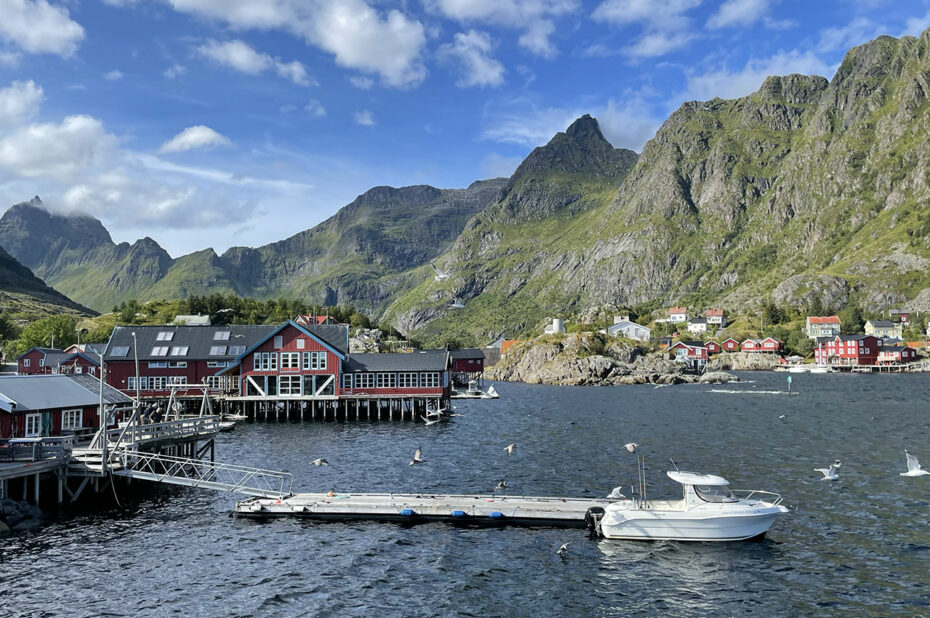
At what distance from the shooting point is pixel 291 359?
286ft

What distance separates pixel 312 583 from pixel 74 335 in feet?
516

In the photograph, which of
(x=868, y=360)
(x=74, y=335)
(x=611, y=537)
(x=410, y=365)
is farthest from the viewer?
(x=868, y=360)

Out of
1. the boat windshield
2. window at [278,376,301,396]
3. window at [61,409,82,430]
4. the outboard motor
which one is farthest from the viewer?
window at [278,376,301,396]

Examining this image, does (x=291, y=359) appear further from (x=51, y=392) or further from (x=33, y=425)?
(x=33, y=425)

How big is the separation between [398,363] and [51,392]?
151 feet

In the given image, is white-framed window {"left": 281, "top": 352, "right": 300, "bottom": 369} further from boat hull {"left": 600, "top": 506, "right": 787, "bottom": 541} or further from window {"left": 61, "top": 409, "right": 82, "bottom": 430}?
boat hull {"left": 600, "top": 506, "right": 787, "bottom": 541}

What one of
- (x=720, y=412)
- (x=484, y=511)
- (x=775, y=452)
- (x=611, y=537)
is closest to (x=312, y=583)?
(x=484, y=511)

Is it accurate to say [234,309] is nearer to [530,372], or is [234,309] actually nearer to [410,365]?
[530,372]

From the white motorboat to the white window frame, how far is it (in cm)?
3788

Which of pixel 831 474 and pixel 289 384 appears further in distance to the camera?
pixel 289 384

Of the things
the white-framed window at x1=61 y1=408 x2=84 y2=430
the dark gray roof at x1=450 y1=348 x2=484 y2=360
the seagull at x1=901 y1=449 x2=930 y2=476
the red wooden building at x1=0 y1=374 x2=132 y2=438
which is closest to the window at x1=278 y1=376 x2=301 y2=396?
the red wooden building at x1=0 y1=374 x2=132 y2=438

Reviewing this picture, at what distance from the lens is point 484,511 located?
36000 mm

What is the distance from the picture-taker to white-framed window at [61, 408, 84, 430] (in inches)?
1902

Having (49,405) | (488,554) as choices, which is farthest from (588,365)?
(488,554)
